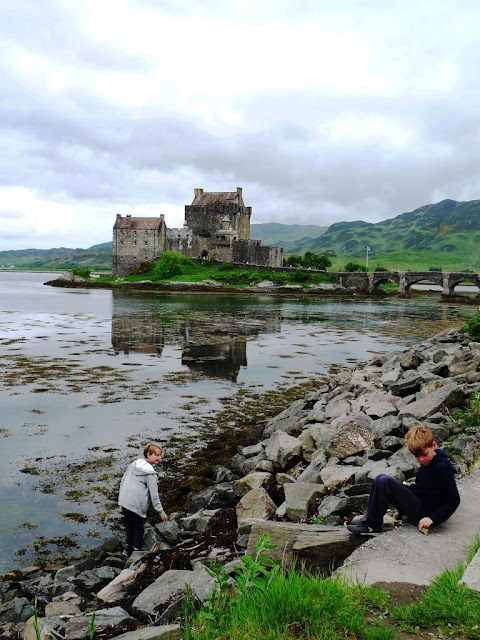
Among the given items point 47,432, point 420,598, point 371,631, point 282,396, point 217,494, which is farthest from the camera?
point 282,396

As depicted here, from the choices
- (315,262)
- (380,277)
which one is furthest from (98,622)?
(315,262)

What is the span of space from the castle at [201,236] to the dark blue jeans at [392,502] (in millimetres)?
113673

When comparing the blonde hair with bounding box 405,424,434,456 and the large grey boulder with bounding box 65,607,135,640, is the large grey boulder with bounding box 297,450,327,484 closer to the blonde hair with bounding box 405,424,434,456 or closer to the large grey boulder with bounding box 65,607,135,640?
the blonde hair with bounding box 405,424,434,456

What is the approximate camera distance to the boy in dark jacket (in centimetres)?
655

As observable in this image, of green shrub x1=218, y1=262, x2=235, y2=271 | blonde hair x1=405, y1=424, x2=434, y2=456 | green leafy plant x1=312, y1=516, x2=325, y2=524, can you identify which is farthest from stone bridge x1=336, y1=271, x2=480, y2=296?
blonde hair x1=405, y1=424, x2=434, y2=456

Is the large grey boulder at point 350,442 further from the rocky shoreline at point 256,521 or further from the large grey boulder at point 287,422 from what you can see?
the large grey boulder at point 287,422

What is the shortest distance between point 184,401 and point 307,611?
14444mm

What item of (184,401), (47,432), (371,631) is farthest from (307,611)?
(184,401)

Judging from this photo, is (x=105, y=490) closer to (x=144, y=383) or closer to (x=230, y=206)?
(x=144, y=383)

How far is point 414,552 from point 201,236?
390 ft

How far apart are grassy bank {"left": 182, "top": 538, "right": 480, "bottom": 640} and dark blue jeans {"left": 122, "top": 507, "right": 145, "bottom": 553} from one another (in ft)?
12.7

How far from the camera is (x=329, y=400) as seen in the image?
57.3ft

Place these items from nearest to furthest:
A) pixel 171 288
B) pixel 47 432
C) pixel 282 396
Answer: pixel 47 432 < pixel 282 396 < pixel 171 288

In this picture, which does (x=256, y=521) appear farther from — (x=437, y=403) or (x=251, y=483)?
(x=437, y=403)
